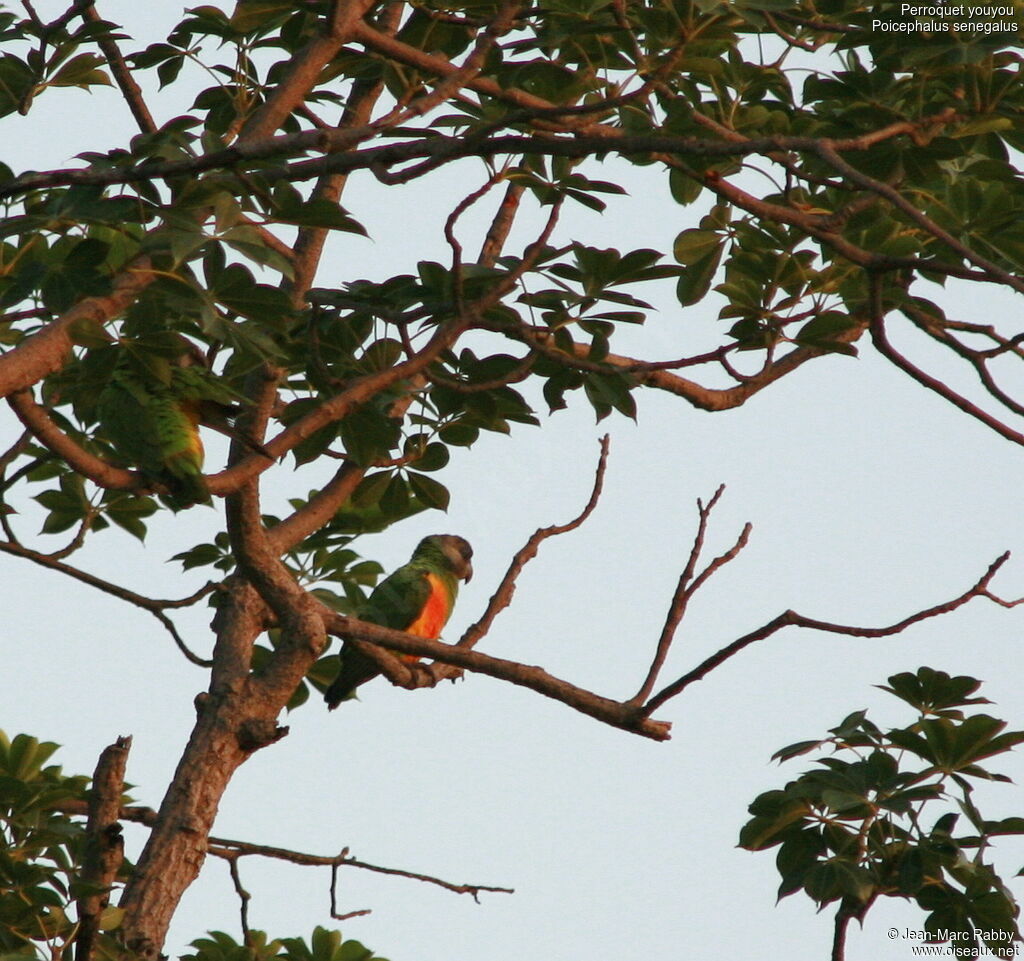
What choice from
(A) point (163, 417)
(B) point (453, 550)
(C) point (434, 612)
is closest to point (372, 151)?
(A) point (163, 417)

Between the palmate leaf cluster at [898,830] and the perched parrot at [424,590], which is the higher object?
the perched parrot at [424,590]

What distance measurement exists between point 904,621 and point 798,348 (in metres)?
1.58

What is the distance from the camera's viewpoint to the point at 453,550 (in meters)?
7.54

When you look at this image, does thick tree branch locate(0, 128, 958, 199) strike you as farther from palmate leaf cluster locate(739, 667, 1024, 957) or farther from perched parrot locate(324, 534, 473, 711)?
perched parrot locate(324, 534, 473, 711)

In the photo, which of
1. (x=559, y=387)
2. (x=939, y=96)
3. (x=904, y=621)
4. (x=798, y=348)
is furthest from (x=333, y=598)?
(x=939, y=96)

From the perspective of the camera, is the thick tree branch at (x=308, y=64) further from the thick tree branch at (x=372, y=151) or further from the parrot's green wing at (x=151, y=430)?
the parrot's green wing at (x=151, y=430)

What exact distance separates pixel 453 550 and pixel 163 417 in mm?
3390

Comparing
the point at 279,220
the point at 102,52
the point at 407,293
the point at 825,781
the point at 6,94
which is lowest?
the point at 825,781

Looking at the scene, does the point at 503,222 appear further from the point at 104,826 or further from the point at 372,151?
the point at 104,826

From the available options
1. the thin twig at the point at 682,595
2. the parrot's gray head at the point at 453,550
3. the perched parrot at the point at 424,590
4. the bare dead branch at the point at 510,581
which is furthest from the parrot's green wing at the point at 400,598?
the thin twig at the point at 682,595

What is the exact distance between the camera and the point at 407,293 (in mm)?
3543

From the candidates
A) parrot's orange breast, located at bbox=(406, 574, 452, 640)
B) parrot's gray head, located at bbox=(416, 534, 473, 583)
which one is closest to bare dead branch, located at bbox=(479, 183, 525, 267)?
parrot's orange breast, located at bbox=(406, 574, 452, 640)

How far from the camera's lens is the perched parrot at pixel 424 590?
6602 mm

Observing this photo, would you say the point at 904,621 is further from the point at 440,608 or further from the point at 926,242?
the point at 440,608
